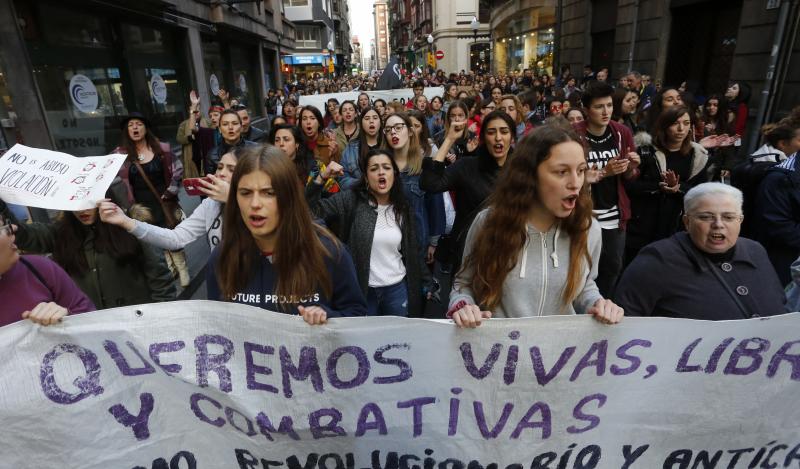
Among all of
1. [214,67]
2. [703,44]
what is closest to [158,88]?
[214,67]

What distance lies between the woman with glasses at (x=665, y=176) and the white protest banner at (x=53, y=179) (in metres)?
3.61

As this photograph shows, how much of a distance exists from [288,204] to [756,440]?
2.12 metres

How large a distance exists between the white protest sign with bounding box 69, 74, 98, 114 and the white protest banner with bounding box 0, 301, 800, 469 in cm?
815

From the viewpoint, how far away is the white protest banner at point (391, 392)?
176 cm

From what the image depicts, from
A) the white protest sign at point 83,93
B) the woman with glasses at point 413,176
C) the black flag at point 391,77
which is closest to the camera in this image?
the woman with glasses at point 413,176

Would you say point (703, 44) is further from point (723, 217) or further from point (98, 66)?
point (98, 66)

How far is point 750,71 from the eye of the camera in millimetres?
8758

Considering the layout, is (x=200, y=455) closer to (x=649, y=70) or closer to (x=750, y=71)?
(x=750, y=71)

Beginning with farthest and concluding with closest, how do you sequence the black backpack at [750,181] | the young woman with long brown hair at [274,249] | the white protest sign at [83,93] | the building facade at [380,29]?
the building facade at [380,29] → the white protest sign at [83,93] → the black backpack at [750,181] → the young woman with long brown hair at [274,249]

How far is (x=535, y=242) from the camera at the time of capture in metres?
1.95

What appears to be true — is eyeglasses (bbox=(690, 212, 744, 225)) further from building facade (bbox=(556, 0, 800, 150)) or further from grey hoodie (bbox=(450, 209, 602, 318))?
building facade (bbox=(556, 0, 800, 150))

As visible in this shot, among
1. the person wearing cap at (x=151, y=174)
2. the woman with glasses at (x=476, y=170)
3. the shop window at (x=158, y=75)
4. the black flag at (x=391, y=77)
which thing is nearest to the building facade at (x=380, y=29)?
the shop window at (x=158, y=75)

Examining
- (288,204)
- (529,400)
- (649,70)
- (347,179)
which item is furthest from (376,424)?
(649,70)

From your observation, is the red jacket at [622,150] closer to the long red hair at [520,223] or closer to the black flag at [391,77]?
the long red hair at [520,223]
